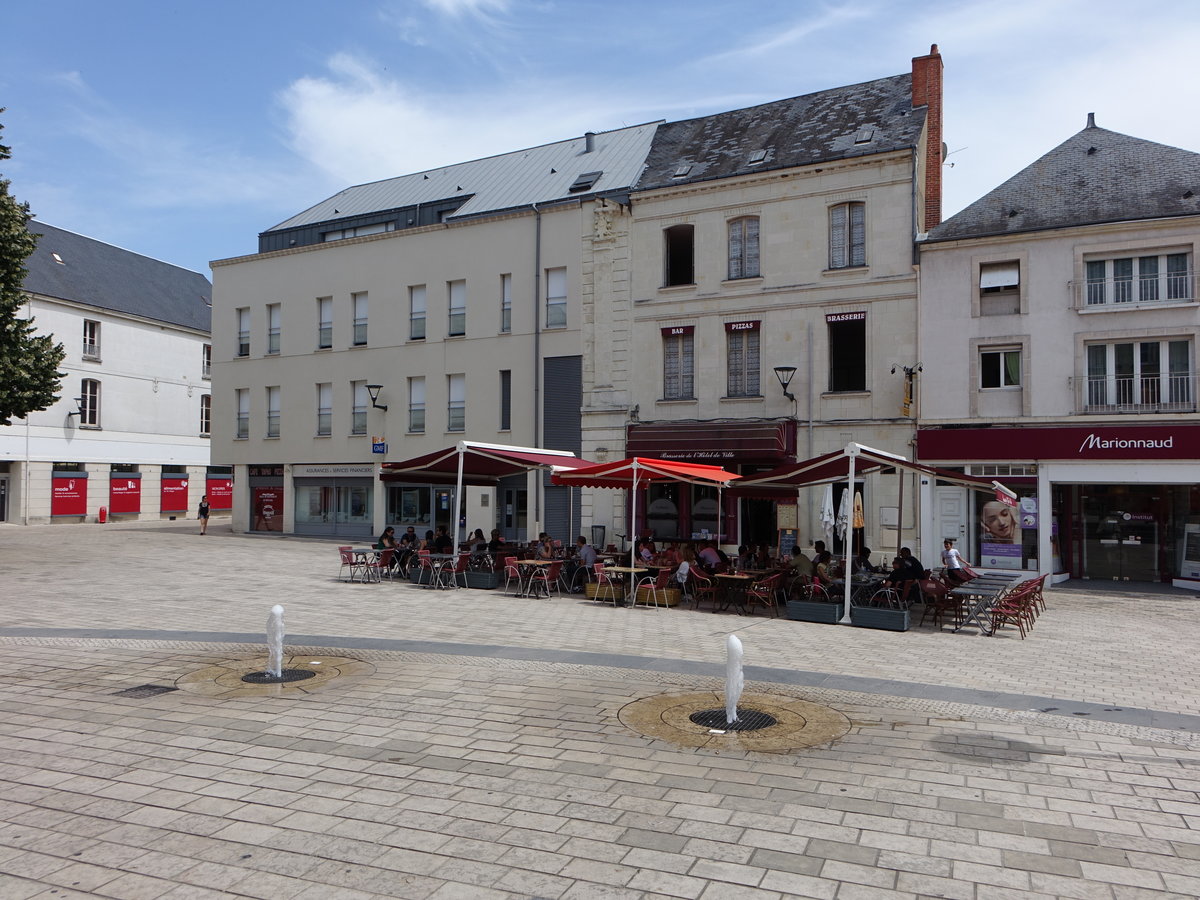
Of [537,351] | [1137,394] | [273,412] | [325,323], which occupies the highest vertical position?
[325,323]

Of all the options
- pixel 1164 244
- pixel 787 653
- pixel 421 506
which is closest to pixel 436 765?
pixel 787 653

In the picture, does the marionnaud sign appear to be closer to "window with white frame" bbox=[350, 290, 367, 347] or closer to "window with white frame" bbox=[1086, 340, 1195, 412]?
"window with white frame" bbox=[350, 290, 367, 347]

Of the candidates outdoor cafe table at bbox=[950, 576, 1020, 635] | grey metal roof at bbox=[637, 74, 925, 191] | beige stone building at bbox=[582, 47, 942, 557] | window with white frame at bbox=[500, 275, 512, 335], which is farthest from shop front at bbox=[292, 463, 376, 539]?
outdoor cafe table at bbox=[950, 576, 1020, 635]

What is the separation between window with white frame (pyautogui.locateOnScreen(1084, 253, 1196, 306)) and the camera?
1973 cm

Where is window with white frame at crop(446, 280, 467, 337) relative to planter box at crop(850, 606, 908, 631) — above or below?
above

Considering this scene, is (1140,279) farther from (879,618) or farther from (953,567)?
(879,618)

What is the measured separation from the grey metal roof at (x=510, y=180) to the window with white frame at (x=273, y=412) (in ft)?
23.6

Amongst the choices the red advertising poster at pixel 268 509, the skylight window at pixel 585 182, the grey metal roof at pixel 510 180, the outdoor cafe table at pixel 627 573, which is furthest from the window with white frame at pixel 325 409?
the outdoor cafe table at pixel 627 573

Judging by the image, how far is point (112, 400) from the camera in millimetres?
43250

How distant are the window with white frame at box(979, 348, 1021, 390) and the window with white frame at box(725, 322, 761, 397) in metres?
5.68

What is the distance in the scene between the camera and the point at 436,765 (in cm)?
641

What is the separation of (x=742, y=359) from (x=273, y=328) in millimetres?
19138

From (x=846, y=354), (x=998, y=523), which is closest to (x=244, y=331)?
(x=846, y=354)

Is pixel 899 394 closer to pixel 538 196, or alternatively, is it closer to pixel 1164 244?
pixel 1164 244
